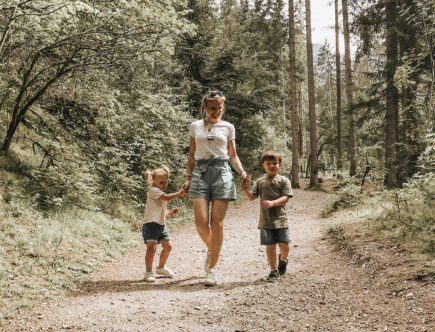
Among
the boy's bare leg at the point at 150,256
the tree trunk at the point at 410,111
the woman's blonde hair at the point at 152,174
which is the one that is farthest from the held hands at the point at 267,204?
the tree trunk at the point at 410,111

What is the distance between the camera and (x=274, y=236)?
15.2 ft

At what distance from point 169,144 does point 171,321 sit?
8272 millimetres

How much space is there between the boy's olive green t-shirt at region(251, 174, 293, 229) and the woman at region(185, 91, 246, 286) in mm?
420

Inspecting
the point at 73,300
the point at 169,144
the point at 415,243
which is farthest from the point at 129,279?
the point at 169,144

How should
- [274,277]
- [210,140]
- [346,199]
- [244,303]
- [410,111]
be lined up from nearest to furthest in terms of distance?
[244,303] < [210,140] < [274,277] < [346,199] < [410,111]

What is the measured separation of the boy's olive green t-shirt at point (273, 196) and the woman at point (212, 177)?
420mm

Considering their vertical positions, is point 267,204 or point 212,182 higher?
point 212,182

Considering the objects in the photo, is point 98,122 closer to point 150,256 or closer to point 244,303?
point 150,256

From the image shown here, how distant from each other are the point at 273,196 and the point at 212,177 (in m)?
0.86

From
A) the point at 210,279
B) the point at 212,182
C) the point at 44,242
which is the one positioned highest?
the point at 212,182

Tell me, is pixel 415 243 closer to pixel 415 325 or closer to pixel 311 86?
pixel 415 325

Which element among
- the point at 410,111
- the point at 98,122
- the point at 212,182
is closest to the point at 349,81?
the point at 410,111

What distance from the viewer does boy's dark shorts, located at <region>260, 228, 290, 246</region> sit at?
457 cm

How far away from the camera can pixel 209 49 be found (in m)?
16.4
